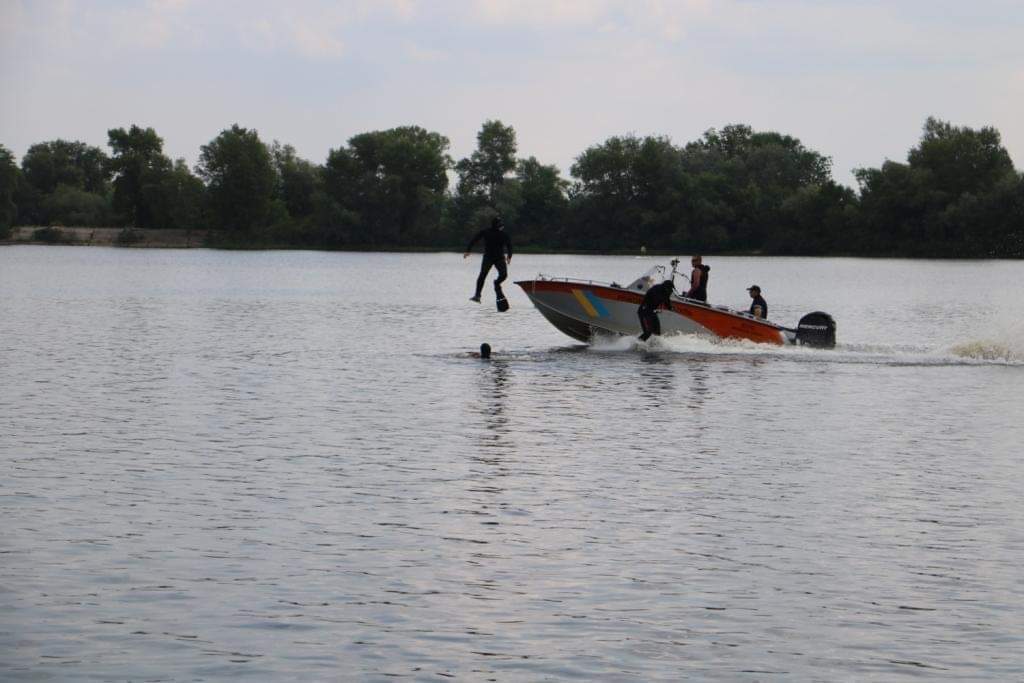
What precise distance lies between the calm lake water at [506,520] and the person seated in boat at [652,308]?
1.93 m

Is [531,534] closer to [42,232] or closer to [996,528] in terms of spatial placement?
[996,528]

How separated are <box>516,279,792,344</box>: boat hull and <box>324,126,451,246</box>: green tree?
13138cm

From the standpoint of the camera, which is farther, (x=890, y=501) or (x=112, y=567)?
(x=890, y=501)

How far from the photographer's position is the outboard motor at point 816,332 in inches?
1375

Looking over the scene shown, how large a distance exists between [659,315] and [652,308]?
255 mm

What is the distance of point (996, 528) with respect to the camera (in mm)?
14406

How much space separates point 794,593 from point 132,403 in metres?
14.5

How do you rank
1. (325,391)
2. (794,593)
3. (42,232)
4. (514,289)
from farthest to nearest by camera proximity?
(42,232)
(514,289)
(325,391)
(794,593)

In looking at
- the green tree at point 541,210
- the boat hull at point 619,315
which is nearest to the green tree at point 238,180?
the green tree at point 541,210

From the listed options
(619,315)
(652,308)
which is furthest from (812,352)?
(619,315)

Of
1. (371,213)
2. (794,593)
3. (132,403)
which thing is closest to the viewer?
(794,593)

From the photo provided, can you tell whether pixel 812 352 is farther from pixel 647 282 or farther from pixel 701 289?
pixel 647 282

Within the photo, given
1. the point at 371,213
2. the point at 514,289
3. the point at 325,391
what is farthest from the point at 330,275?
the point at 325,391

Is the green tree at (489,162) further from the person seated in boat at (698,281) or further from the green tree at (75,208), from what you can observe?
the person seated in boat at (698,281)
